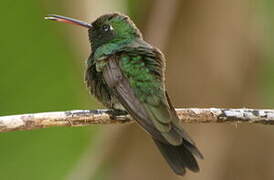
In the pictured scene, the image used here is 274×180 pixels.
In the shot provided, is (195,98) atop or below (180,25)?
below

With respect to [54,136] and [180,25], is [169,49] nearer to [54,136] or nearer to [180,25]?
[180,25]

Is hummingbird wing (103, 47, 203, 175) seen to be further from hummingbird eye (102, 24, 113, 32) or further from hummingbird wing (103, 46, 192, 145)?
hummingbird eye (102, 24, 113, 32)

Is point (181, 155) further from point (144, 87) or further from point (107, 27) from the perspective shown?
point (107, 27)

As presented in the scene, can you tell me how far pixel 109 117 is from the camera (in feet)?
16.0

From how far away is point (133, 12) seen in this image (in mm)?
6004

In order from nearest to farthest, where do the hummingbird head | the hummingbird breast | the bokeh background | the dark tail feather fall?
1. the dark tail feather
2. the hummingbird breast
3. the hummingbird head
4. the bokeh background

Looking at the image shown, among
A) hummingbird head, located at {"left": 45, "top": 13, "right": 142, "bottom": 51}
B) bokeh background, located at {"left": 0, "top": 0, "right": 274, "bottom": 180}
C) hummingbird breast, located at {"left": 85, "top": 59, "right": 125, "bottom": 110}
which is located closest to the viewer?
hummingbird breast, located at {"left": 85, "top": 59, "right": 125, "bottom": 110}

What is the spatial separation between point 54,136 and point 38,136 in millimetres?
133

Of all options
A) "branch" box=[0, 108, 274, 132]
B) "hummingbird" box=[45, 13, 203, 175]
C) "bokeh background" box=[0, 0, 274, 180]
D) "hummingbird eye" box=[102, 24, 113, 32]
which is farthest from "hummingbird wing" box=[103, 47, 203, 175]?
"bokeh background" box=[0, 0, 274, 180]

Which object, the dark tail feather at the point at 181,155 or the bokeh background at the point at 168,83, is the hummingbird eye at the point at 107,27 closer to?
the bokeh background at the point at 168,83

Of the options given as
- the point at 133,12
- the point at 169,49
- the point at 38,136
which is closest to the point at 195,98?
the point at 169,49

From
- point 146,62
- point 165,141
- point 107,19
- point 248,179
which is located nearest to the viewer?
point 165,141

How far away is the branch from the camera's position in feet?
15.0

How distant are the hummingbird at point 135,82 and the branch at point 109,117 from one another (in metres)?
0.13
